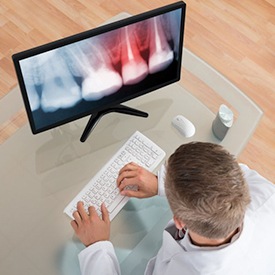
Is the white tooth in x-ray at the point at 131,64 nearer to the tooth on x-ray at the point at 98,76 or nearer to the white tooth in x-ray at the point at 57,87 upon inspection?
the tooth on x-ray at the point at 98,76

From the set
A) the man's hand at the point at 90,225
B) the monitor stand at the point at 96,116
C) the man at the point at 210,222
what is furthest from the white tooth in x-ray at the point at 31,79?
the man at the point at 210,222

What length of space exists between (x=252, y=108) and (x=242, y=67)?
981 millimetres

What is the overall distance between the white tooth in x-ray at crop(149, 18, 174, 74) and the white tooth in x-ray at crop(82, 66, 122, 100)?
0.42 ft

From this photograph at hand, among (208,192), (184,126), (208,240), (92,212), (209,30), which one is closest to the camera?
(208,192)

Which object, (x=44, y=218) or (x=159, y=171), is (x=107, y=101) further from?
(x=44, y=218)

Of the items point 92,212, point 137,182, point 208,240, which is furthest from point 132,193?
point 208,240

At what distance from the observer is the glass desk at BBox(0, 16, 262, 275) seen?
59.9 inches

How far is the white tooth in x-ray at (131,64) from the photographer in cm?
149

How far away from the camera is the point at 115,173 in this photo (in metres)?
1.63

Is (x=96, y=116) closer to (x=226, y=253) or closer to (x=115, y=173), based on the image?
(x=115, y=173)

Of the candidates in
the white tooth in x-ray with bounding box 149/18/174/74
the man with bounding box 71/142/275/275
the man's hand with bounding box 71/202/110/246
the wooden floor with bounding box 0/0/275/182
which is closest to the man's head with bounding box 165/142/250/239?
the man with bounding box 71/142/275/275

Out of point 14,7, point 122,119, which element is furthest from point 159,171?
point 14,7

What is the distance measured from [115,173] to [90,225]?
0.22m

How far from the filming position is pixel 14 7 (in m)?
2.81
